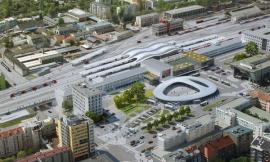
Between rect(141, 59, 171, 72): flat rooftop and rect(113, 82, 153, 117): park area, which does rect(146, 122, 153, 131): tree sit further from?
rect(141, 59, 171, 72): flat rooftop

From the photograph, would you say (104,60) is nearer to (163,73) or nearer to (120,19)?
(163,73)

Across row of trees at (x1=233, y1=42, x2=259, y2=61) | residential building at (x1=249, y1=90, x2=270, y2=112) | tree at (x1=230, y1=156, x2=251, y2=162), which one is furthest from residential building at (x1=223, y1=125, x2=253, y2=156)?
row of trees at (x1=233, y1=42, x2=259, y2=61)

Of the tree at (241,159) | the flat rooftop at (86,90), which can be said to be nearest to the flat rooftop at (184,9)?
the flat rooftop at (86,90)

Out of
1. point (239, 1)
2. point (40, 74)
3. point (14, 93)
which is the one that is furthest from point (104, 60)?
point (239, 1)

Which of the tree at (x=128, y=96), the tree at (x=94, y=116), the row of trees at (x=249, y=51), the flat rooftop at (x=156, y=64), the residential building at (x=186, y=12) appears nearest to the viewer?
the tree at (x=94, y=116)

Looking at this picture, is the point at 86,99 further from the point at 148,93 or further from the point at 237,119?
the point at 237,119

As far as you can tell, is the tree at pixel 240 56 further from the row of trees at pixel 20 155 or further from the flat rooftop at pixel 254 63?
the row of trees at pixel 20 155

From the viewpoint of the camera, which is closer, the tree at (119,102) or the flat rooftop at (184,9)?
the tree at (119,102)
